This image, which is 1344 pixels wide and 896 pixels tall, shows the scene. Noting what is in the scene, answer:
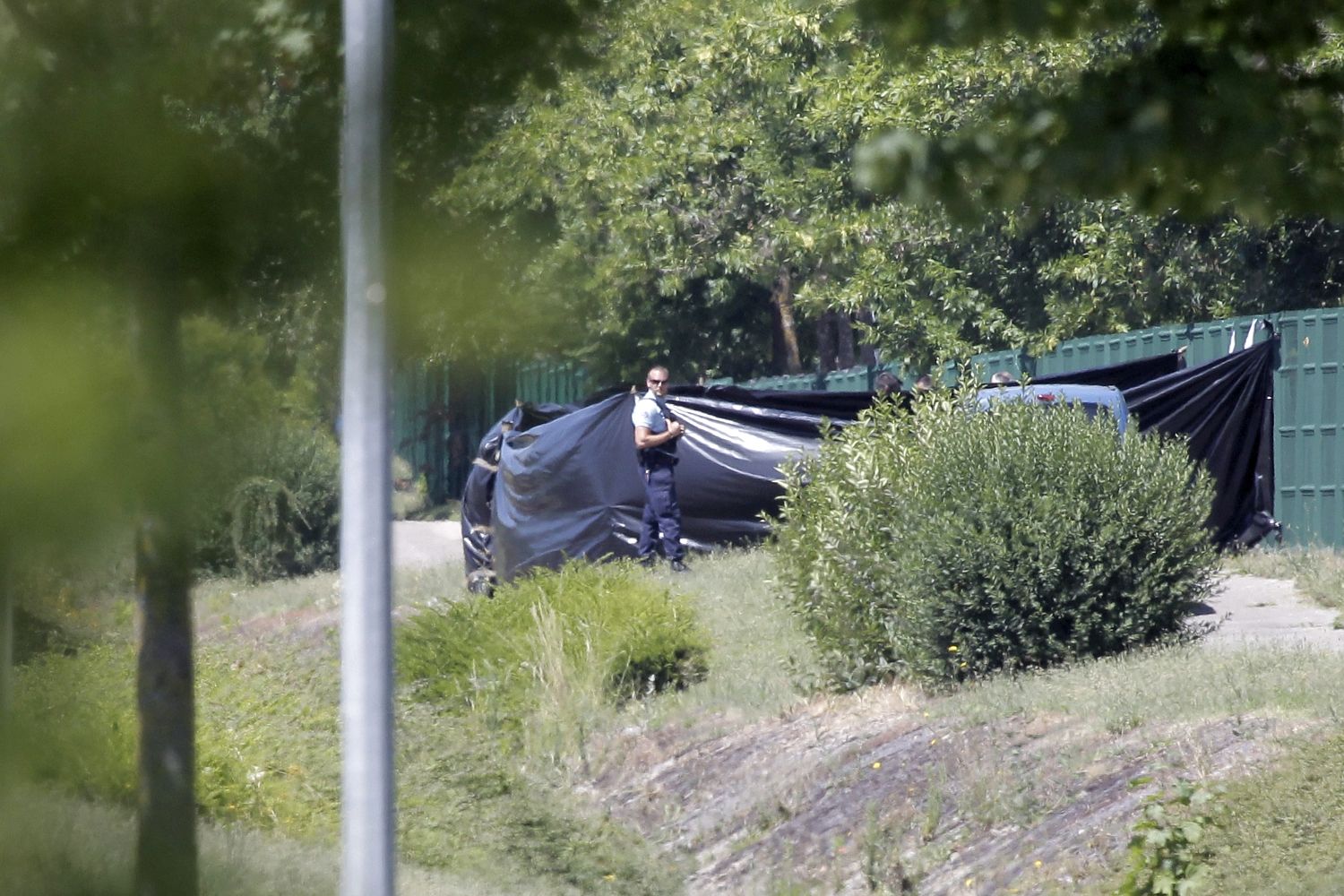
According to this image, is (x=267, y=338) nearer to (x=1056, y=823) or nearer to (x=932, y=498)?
(x=1056, y=823)

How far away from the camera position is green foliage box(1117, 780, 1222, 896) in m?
5.52

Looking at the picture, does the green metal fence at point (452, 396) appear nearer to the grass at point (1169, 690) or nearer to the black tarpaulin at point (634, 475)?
the grass at point (1169, 690)

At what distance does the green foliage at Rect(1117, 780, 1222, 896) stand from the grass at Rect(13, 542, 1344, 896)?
102 mm

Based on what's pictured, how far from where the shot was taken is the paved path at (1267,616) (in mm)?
9086

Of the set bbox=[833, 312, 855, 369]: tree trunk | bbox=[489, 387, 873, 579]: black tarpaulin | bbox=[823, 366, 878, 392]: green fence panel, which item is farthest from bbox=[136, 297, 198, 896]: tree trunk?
bbox=[833, 312, 855, 369]: tree trunk

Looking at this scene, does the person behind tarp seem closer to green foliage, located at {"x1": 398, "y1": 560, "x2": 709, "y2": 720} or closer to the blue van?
green foliage, located at {"x1": 398, "y1": 560, "x2": 709, "y2": 720}

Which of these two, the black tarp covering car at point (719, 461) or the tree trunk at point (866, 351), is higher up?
the tree trunk at point (866, 351)

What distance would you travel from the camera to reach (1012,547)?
27.7 ft

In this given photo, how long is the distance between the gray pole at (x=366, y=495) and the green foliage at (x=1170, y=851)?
3.38 m

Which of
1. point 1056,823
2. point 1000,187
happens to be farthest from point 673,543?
point 1000,187

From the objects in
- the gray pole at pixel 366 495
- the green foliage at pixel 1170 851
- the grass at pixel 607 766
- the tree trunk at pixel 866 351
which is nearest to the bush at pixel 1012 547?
the grass at pixel 607 766

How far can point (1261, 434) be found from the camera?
44.8ft

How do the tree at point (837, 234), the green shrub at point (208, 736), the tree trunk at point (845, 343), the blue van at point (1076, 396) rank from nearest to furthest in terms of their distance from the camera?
1. the green shrub at point (208, 736)
2. the blue van at point (1076, 396)
3. the tree at point (837, 234)
4. the tree trunk at point (845, 343)

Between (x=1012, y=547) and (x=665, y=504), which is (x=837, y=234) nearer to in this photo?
(x=665, y=504)
